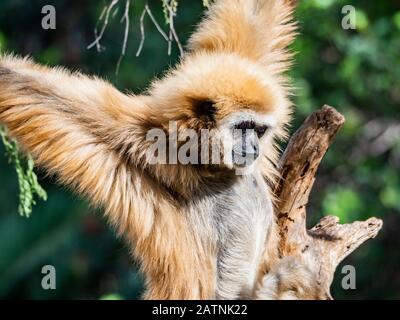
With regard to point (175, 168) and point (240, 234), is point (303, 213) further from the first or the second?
point (175, 168)

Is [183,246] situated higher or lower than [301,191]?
lower

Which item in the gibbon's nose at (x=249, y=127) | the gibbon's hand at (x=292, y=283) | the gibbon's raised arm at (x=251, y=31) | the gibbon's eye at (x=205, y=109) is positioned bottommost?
the gibbon's hand at (x=292, y=283)

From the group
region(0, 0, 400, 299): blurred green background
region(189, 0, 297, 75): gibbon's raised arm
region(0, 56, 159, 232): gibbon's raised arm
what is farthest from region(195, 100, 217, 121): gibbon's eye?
region(0, 0, 400, 299): blurred green background

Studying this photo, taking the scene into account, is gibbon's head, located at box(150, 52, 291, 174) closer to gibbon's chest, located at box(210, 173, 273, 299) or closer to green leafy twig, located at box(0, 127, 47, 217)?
gibbon's chest, located at box(210, 173, 273, 299)

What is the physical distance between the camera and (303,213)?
286 inches

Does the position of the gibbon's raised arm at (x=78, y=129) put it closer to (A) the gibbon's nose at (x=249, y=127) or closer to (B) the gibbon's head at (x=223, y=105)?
(B) the gibbon's head at (x=223, y=105)

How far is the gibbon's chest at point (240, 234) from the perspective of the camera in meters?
7.04

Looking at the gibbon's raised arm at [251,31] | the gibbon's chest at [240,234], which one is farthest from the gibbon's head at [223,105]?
the gibbon's raised arm at [251,31]

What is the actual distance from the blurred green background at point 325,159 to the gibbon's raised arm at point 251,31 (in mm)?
5454

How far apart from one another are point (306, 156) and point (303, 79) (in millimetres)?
7804

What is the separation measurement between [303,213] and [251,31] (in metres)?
1.71

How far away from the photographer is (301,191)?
7172 mm
